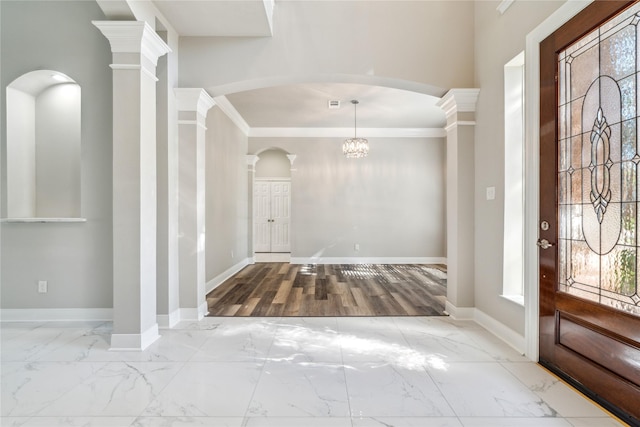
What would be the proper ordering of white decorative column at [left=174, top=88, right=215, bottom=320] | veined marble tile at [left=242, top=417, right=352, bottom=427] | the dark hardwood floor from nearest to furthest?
veined marble tile at [left=242, top=417, right=352, bottom=427]
white decorative column at [left=174, top=88, right=215, bottom=320]
the dark hardwood floor

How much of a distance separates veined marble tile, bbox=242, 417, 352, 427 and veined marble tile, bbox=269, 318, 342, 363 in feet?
2.28

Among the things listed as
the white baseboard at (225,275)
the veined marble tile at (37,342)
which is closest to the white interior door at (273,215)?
the white baseboard at (225,275)

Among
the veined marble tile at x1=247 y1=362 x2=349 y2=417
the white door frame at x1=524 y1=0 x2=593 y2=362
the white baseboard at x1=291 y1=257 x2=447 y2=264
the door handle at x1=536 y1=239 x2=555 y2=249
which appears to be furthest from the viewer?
the white baseboard at x1=291 y1=257 x2=447 y2=264

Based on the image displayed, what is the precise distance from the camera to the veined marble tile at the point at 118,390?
183cm

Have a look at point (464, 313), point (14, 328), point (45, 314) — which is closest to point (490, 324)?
point (464, 313)

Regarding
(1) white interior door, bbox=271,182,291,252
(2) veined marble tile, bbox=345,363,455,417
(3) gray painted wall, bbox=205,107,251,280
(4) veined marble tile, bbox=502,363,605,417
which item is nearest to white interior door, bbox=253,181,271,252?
(1) white interior door, bbox=271,182,291,252

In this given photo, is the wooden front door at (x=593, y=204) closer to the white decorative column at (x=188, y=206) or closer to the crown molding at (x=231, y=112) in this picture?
the white decorative column at (x=188, y=206)

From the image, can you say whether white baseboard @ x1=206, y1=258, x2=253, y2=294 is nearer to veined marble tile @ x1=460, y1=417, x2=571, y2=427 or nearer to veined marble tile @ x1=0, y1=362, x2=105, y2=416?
veined marble tile @ x1=0, y1=362, x2=105, y2=416

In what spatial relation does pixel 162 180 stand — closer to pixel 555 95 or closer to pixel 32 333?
pixel 32 333

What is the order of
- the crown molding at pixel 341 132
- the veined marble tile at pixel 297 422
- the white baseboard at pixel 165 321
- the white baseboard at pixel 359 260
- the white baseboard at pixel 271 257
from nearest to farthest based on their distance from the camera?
the veined marble tile at pixel 297 422 → the white baseboard at pixel 165 321 → the crown molding at pixel 341 132 → the white baseboard at pixel 359 260 → the white baseboard at pixel 271 257

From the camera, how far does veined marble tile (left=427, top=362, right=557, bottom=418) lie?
Answer: 5.99 ft

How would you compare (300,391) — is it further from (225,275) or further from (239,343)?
(225,275)

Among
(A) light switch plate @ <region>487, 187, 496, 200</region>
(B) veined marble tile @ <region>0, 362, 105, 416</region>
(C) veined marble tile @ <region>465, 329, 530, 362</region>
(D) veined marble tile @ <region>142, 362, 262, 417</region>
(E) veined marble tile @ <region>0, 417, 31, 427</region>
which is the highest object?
(A) light switch plate @ <region>487, 187, 496, 200</region>

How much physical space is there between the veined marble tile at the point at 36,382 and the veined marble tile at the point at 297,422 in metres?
1.25
